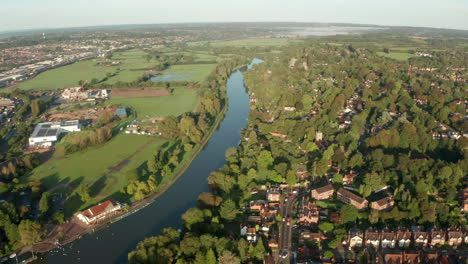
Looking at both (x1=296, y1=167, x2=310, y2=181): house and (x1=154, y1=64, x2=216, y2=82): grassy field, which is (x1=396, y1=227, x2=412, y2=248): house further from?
(x1=154, y1=64, x2=216, y2=82): grassy field

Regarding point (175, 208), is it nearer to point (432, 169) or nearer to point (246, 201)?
point (246, 201)

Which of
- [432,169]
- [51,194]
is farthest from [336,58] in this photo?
[51,194]

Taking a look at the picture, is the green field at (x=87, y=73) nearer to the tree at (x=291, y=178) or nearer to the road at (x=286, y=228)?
the tree at (x=291, y=178)

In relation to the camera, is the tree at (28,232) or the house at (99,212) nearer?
the tree at (28,232)

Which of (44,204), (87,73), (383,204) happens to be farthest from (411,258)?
(87,73)

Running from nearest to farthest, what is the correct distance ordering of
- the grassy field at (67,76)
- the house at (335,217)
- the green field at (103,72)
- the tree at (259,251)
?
the tree at (259,251), the house at (335,217), the grassy field at (67,76), the green field at (103,72)

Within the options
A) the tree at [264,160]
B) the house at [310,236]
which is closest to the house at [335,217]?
the house at [310,236]

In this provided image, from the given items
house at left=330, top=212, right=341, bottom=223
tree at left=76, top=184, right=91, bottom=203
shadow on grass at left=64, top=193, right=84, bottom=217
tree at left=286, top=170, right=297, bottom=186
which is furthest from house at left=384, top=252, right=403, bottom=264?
shadow on grass at left=64, top=193, right=84, bottom=217
